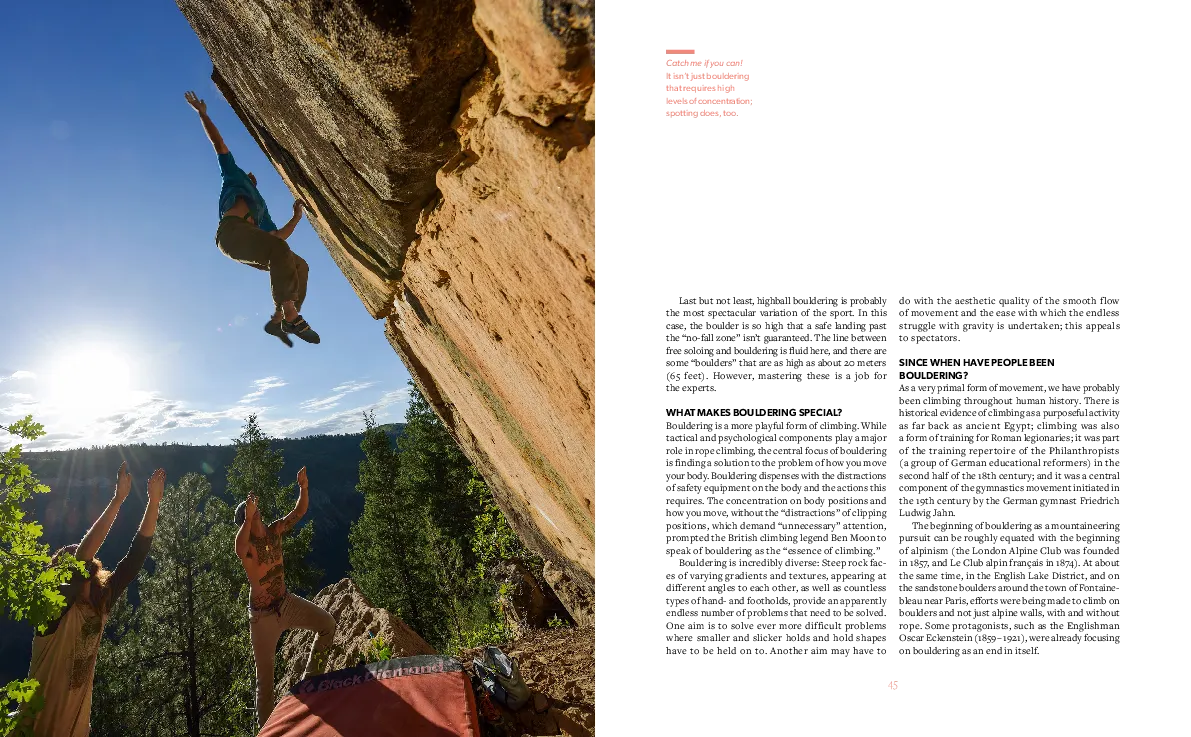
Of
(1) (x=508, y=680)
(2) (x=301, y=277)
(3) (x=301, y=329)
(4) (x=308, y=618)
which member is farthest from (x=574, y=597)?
(2) (x=301, y=277)

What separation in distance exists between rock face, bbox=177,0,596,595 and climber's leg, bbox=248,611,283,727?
141 inches

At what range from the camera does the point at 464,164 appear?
2238mm

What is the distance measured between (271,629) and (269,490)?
17433mm

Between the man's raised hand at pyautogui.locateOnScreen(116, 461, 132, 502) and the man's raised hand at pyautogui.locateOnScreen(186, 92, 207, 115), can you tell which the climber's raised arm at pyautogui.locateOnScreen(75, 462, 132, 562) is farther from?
the man's raised hand at pyautogui.locateOnScreen(186, 92, 207, 115)

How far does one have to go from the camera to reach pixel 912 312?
935mm

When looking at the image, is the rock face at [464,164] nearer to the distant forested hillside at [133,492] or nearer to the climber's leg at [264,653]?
the climber's leg at [264,653]

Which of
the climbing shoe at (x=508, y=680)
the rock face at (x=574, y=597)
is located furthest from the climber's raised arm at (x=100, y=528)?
the rock face at (x=574, y=597)

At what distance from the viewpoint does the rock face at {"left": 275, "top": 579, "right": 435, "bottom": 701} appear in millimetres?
7431

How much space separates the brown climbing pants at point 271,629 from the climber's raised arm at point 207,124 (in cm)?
467

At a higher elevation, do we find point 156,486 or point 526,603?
point 156,486

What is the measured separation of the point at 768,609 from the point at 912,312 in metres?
0.63

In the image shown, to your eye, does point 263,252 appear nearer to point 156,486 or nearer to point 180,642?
point 156,486

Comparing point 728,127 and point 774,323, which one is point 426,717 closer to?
point 774,323

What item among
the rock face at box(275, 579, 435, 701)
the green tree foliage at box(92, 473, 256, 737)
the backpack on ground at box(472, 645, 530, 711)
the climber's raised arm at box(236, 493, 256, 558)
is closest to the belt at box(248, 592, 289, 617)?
the climber's raised arm at box(236, 493, 256, 558)
